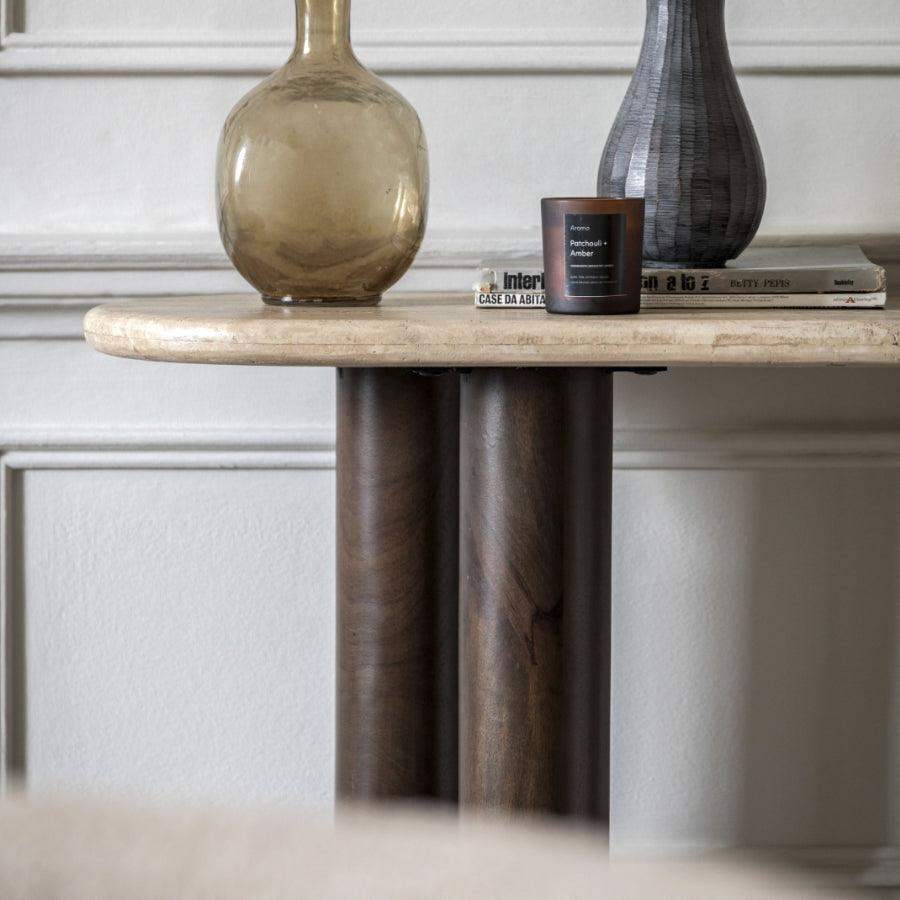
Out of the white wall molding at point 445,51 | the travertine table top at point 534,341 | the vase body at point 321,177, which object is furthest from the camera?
the white wall molding at point 445,51

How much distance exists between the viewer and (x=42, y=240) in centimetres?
120

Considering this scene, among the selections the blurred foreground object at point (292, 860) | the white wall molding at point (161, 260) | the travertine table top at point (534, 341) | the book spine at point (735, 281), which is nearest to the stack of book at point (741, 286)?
the book spine at point (735, 281)

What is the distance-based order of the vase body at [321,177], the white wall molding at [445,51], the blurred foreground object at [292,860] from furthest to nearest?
1. the white wall molding at [445,51]
2. the vase body at [321,177]
3. the blurred foreground object at [292,860]

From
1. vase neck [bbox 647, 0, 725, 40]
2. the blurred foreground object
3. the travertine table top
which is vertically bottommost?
the blurred foreground object

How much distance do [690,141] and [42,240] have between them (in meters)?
0.66

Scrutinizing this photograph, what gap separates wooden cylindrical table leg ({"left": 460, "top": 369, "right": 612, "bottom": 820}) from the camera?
0.78 m

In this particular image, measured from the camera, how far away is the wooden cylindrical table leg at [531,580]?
2.56 feet

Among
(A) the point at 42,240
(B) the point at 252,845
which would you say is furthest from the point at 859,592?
(B) the point at 252,845

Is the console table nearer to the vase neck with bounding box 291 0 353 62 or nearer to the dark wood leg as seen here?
the dark wood leg

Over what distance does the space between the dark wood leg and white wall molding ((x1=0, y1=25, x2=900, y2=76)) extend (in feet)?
1.41

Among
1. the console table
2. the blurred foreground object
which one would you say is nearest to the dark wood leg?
the console table

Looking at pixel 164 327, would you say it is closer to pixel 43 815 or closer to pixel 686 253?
pixel 686 253

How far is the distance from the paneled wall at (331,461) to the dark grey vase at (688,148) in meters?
0.26

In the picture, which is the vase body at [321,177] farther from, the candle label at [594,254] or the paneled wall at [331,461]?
the paneled wall at [331,461]
